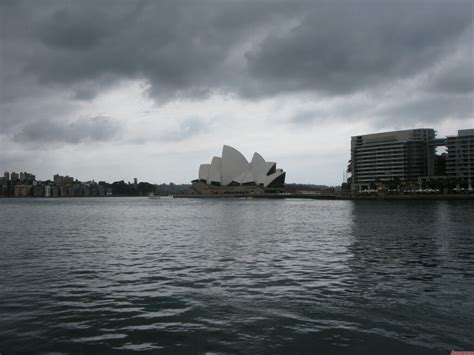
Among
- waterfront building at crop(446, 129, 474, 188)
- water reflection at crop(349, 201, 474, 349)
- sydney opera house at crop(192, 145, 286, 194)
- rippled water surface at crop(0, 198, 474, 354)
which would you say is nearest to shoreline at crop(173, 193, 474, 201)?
sydney opera house at crop(192, 145, 286, 194)

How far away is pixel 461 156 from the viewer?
144375 mm

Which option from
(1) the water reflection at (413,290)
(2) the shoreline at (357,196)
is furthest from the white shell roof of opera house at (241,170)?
(1) the water reflection at (413,290)

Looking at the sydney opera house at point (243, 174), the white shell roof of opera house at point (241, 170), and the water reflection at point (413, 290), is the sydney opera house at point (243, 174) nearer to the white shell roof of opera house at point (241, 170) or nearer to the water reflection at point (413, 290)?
the white shell roof of opera house at point (241, 170)

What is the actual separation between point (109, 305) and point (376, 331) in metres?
6.46

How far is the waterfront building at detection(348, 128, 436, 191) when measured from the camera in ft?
510

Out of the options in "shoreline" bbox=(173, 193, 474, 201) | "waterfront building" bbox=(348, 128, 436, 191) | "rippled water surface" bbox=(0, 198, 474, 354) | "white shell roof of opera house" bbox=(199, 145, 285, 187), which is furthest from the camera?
"white shell roof of opera house" bbox=(199, 145, 285, 187)

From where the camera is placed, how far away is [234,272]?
14.8 m

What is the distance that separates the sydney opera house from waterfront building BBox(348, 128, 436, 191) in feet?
108

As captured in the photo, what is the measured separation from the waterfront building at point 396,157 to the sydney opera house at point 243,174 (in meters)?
32.9

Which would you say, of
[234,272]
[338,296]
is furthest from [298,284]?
[234,272]

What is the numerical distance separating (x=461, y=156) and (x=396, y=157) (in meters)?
21.6

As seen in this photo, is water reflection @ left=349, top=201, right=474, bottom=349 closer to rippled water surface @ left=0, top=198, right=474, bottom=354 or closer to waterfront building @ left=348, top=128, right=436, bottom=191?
rippled water surface @ left=0, top=198, right=474, bottom=354

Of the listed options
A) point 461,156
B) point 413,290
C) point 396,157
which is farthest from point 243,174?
point 413,290

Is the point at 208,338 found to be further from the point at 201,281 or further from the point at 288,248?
the point at 288,248
